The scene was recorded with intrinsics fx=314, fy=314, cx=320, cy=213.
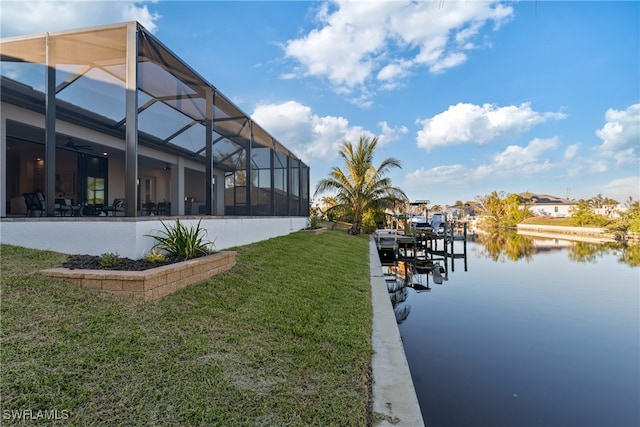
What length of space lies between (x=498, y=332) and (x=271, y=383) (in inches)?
224

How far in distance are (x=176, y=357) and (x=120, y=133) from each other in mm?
6694

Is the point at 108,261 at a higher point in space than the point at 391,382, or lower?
higher

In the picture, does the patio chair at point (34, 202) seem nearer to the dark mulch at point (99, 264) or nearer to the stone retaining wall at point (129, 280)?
the dark mulch at point (99, 264)

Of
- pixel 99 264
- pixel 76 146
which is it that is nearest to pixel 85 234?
pixel 99 264

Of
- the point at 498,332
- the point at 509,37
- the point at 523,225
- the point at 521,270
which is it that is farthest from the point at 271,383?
the point at 523,225

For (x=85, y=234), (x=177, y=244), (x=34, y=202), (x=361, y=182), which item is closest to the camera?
(x=85, y=234)

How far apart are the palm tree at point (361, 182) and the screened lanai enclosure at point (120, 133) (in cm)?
697

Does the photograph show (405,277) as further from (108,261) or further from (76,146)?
(76,146)

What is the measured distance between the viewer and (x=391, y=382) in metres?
2.66

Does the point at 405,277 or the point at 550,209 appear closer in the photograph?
the point at 405,277

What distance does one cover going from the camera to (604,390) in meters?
4.29

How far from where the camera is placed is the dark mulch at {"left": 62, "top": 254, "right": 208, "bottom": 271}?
12.1ft

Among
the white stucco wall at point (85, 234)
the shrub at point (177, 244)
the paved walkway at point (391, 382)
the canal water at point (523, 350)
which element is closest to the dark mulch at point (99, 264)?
the white stucco wall at point (85, 234)

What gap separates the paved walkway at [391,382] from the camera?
7.17ft
